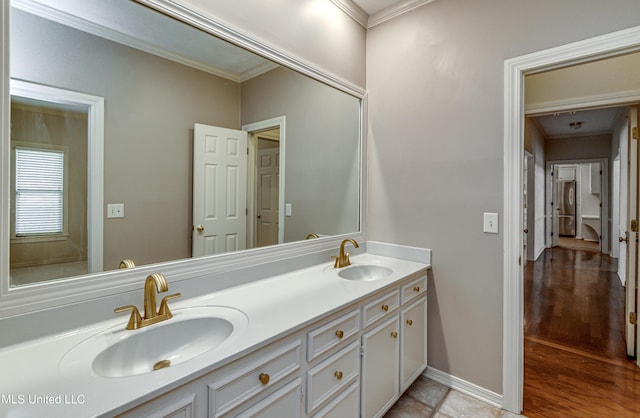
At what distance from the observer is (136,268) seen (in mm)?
1217

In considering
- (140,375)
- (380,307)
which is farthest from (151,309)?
(380,307)

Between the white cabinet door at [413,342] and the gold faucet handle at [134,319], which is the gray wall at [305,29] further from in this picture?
the white cabinet door at [413,342]

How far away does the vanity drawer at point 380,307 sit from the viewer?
1.48 m

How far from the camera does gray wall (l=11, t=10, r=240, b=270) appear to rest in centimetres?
105

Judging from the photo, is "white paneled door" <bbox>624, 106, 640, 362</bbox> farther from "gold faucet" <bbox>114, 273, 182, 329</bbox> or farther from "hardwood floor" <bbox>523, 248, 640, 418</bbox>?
"gold faucet" <bbox>114, 273, 182, 329</bbox>

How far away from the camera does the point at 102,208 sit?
1191 mm

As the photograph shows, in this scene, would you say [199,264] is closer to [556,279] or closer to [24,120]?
[24,120]

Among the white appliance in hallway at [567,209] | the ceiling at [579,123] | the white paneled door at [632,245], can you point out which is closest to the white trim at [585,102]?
the white paneled door at [632,245]

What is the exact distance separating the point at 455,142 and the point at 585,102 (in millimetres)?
1354

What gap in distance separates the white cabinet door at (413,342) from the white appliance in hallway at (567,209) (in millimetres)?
9286

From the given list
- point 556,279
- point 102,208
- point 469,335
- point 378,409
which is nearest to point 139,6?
point 102,208

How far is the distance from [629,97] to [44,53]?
11.3 ft

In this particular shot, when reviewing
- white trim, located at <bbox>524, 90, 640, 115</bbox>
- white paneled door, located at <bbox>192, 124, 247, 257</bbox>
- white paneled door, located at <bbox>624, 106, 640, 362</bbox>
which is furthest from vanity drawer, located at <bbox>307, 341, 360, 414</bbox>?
white trim, located at <bbox>524, 90, 640, 115</bbox>

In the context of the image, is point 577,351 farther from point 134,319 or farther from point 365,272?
point 134,319
